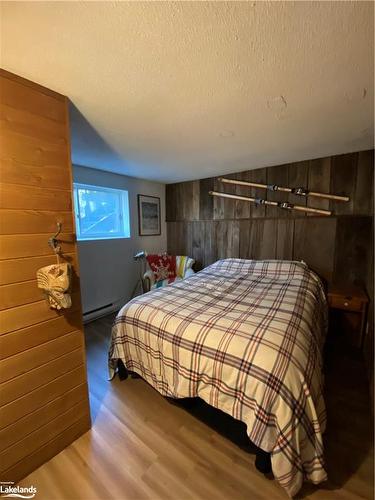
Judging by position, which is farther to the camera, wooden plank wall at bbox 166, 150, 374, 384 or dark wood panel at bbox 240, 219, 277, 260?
dark wood panel at bbox 240, 219, 277, 260

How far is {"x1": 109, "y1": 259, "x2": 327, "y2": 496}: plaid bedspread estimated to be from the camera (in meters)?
1.05

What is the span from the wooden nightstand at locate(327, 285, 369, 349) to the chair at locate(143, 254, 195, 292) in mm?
1836

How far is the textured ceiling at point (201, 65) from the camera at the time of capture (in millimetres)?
783

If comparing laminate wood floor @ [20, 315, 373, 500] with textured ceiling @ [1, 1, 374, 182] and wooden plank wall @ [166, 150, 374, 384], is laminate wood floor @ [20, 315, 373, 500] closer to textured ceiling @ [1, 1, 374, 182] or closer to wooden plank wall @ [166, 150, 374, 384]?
wooden plank wall @ [166, 150, 374, 384]

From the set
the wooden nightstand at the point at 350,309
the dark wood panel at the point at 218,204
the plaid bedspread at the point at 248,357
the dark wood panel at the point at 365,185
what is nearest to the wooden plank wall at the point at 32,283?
the plaid bedspread at the point at 248,357

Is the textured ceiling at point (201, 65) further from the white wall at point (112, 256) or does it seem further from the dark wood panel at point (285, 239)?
the white wall at point (112, 256)

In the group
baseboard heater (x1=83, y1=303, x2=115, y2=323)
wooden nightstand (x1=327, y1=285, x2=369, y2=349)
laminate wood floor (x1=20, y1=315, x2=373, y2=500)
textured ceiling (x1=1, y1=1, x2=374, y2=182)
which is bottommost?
laminate wood floor (x1=20, y1=315, x2=373, y2=500)

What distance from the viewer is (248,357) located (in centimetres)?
117

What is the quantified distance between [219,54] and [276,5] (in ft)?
0.89

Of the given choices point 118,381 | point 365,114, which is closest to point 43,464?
point 118,381

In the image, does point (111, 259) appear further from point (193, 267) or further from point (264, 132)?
point (264, 132)

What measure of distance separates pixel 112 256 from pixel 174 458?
2.49 m

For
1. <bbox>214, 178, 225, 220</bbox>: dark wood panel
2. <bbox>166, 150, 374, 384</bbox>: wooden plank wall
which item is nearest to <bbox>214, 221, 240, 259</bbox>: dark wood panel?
<bbox>166, 150, 374, 384</bbox>: wooden plank wall

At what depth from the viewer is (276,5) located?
2.46ft
